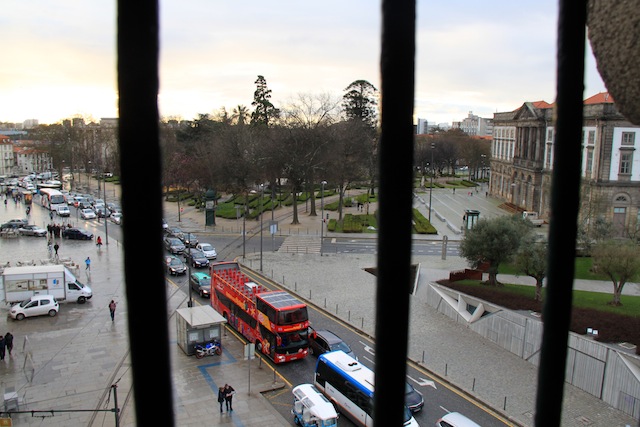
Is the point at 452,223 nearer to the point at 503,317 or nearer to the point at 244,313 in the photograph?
the point at 503,317

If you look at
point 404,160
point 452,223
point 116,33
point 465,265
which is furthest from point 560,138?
point 452,223

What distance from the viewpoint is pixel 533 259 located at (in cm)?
2155

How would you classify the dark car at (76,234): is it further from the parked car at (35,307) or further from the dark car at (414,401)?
the dark car at (414,401)

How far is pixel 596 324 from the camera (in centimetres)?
1795

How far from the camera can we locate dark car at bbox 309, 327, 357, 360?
17812mm

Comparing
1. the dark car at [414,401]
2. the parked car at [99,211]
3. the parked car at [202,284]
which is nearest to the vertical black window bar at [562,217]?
the dark car at [414,401]

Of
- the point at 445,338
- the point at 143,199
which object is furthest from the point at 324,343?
the point at 143,199

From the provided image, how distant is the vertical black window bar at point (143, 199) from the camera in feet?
4.42

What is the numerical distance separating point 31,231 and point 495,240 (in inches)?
1345

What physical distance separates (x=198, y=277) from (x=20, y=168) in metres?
106

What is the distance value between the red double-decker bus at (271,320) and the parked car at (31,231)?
25996 mm

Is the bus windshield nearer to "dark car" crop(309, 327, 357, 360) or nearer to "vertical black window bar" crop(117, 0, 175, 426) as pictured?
"dark car" crop(309, 327, 357, 360)

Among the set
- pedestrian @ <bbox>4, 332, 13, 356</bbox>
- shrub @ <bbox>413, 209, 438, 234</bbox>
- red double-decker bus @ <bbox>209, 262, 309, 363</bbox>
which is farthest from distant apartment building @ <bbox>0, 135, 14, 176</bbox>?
red double-decker bus @ <bbox>209, 262, 309, 363</bbox>

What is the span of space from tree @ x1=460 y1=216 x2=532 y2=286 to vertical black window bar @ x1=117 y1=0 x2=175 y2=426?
23459mm
